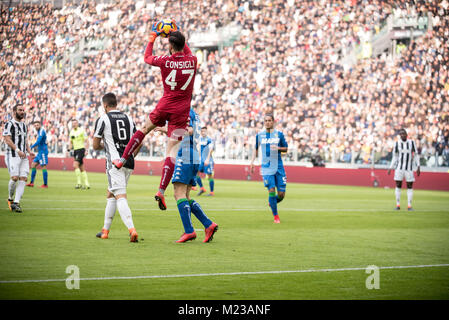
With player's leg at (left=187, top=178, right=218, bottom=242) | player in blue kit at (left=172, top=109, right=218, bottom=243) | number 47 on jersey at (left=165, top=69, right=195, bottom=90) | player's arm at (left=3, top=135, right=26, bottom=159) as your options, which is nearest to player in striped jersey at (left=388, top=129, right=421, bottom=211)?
player's arm at (left=3, top=135, right=26, bottom=159)

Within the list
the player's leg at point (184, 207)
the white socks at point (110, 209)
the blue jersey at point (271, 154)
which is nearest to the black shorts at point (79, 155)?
the blue jersey at point (271, 154)

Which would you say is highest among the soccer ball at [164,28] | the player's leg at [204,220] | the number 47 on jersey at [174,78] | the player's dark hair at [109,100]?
the soccer ball at [164,28]

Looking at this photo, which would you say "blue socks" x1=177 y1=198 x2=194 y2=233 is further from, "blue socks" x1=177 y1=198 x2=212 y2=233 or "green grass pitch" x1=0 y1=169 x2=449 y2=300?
"green grass pitch" x1=0 y1=169 x2=449 y2=300

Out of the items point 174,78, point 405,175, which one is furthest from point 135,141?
point 405,175

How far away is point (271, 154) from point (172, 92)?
5159mm

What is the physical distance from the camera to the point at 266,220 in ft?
46.3

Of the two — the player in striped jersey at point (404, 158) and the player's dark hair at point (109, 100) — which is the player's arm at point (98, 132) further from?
the player in striped jersey at point (404, 158)

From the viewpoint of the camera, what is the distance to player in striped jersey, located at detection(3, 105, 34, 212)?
46.0 ft

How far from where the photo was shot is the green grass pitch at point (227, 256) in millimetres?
6230

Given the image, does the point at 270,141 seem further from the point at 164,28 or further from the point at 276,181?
the point at 164,28

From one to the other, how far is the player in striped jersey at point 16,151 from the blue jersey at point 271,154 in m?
5.30

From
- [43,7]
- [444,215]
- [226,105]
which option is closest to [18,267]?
[444,215]

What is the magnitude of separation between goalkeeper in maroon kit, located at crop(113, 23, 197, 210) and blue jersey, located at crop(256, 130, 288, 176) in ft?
16.1
